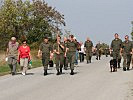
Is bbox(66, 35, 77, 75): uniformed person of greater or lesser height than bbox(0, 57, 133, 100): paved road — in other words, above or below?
above

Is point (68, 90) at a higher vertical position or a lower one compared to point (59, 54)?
lower

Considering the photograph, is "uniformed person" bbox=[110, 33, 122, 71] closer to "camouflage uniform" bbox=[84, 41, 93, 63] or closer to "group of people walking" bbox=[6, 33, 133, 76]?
"group of people walking" bbox=[6, 33, 133, 76]

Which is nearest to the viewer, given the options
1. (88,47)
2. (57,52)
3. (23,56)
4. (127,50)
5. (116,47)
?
(57,52)

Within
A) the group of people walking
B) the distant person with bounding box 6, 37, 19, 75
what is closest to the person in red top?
the group of people walking

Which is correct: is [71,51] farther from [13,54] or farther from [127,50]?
[127,50]

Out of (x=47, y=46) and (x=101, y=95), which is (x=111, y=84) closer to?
(x=101, y=95)

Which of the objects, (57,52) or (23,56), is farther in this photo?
(23,56)

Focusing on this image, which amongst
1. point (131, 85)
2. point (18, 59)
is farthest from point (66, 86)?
point (18, 59)

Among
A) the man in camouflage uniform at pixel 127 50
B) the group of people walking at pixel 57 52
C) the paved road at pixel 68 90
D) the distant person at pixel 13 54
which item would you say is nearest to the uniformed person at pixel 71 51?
the group of people walking at pixel 57 52

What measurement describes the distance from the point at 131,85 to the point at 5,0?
56.8m

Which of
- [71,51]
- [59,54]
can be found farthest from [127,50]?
[59,54]

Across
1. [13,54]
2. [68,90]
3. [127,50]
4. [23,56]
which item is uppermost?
[127,50]

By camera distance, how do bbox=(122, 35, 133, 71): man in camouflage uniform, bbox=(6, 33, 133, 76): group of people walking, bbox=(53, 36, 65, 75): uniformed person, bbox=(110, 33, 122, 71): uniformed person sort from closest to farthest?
1. bbox=(6, 33, 133, 76): group of people walking
2. bbox=(53, 36, 65, 75): uniformed person
3. bbox=(122, 35, 133, 71): man in camouflage uniform
4. bbox=(110, 33, 122, 71): uniformed person

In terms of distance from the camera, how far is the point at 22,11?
68438 mm
